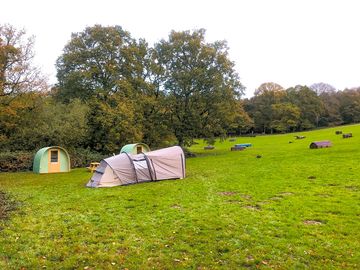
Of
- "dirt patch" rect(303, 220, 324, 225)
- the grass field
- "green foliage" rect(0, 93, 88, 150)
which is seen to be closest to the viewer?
the grass field

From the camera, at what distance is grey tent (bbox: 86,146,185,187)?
50.3ft

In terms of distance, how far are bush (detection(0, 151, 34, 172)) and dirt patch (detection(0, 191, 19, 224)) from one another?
12.0 metres

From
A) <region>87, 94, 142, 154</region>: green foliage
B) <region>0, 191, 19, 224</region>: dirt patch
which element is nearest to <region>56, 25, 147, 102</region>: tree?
<region>87, 94, 142, 154</region>: green foliage

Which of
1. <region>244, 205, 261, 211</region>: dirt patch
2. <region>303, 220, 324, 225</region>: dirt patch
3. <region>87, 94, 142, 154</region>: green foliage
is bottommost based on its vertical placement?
<region>303, 220, 324, 225</region>: dirt patch

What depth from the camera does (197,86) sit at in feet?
107

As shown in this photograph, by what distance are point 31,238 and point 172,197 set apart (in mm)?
5665

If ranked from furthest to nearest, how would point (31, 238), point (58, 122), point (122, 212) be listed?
point (58, 122) → point (122, 212) → point (31, 238)

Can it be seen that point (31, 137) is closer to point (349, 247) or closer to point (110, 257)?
point (110, 257)

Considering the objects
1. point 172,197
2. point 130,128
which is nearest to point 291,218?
point 172,197

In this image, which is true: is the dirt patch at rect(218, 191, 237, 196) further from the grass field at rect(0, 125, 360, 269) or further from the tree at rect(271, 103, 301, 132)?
the tree at rect(271, 103, 301, 132)

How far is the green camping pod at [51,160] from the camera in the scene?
72.9 ft

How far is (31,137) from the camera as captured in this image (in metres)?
26.2

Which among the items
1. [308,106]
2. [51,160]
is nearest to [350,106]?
[308,106]

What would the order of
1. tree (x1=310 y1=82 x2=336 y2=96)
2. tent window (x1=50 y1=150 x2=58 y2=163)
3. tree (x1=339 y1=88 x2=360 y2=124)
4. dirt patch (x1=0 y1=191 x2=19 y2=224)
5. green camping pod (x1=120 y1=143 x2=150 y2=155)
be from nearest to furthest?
dirt patch (x1=0 y1=191 x2=19 y2=224)
tent window (x1=50 y1=150 x2=58 y2=163)
green camping pod (x1=120 y1=143 x2=150 y2=155)
tree (x1=339 y1=88 x2=360 y2=124)
tree (x1=310 y1=82 x2=336 y2=96)
